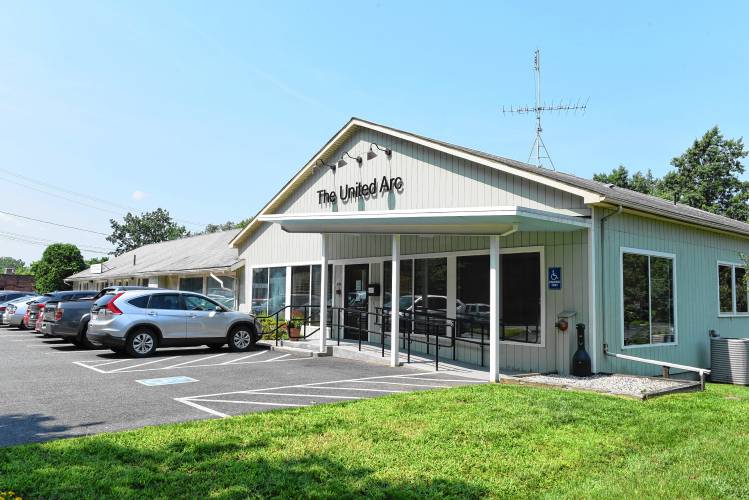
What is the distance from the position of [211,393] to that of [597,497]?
579 cm

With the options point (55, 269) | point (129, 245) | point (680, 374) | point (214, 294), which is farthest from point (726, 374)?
point (129, 245)

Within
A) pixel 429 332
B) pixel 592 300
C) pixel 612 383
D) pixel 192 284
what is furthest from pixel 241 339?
pixel 192 284

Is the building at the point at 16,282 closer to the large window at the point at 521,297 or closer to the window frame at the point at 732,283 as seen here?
the large window at the point at 521,297

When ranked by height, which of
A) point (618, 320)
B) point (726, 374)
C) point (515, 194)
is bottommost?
point (726, 374)

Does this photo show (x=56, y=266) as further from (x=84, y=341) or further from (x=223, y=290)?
(x=84, y=341)

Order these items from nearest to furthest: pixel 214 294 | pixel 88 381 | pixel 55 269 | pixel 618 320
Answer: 1. pixel 88 381
2. pixel 618 320
3. pixel 214 294
4. pixel 55 269

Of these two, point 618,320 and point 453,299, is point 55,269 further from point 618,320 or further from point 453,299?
point 618,320

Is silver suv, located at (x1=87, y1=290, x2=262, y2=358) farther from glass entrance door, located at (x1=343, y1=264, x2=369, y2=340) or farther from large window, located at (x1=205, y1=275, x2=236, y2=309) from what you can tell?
large window, located at (x1=205, y1=275, x2=236, y2=309)

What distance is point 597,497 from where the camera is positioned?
459 centimetres

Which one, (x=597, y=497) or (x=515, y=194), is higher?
(x=515, y=194)

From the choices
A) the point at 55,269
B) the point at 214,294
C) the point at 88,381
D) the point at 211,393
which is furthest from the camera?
the point at 55,269

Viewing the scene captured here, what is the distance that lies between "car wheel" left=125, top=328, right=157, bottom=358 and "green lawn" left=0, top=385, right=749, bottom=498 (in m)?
7.34

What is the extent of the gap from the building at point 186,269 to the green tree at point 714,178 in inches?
1039

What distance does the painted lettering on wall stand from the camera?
14961 millimetres
